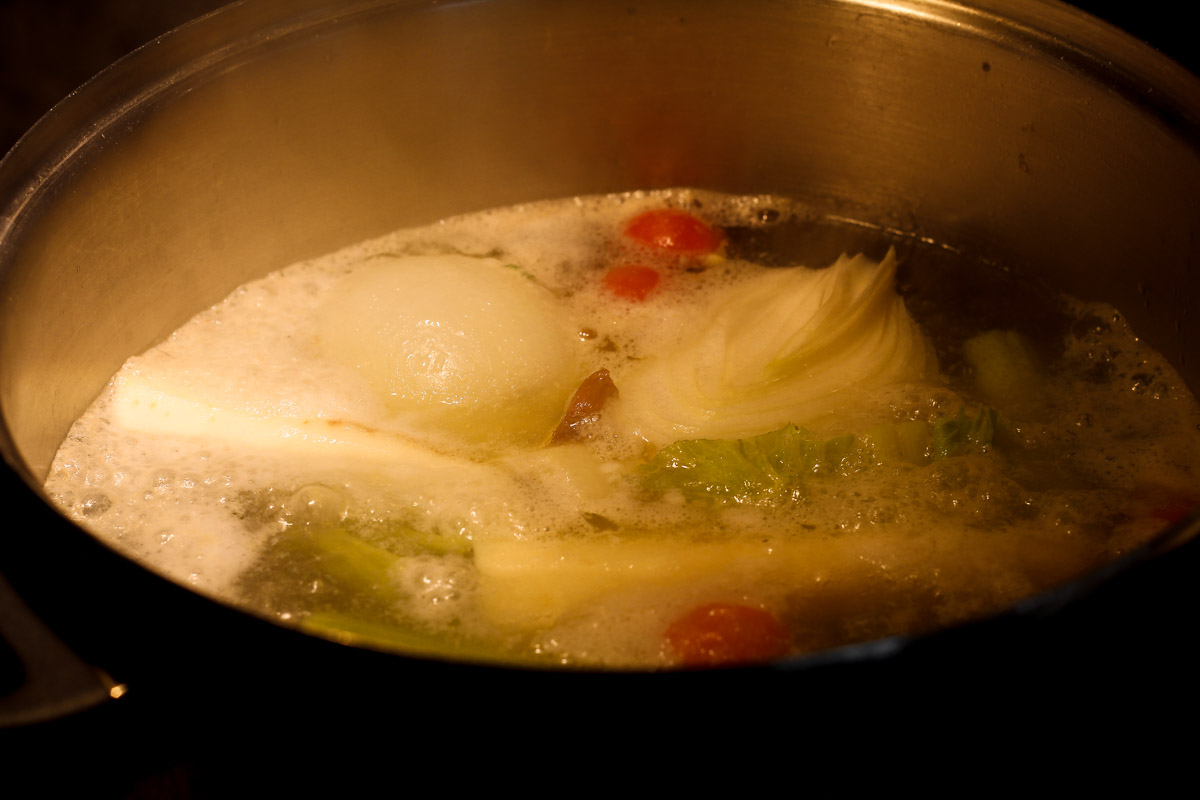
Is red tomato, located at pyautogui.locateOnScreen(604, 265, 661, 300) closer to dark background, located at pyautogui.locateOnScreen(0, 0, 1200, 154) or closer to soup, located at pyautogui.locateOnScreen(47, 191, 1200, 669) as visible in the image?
soup, located at pyautogui.locateOnScreen(47, 191, 1200, 669)

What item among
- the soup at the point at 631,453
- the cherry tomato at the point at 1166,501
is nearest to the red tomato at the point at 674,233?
the soup at the point at 631,453

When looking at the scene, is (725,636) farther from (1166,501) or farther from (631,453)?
(1166,501)

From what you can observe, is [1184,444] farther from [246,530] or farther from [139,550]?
[139,550]

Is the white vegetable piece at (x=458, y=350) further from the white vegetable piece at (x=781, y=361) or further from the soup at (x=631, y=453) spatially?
the white vegetable piece at (x=781, y=361)

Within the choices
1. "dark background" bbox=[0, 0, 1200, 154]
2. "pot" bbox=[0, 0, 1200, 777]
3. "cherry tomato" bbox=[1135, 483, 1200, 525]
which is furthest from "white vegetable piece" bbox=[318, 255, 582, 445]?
"dark background" bbox=[0, 0, 1200, 154]

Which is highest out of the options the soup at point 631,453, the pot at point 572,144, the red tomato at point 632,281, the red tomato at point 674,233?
the pot at point 572,144

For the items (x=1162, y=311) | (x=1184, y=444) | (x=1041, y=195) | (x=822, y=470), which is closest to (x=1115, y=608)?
(x=822, y=470)
